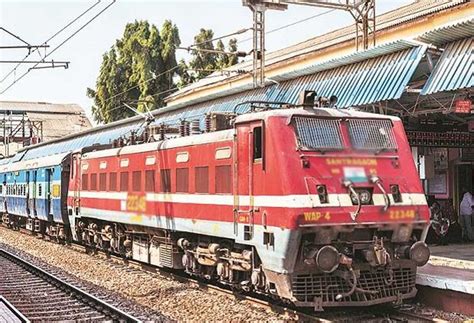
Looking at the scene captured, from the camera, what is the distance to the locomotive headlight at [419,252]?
31.6 feet

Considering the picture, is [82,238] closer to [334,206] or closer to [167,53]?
[334,206]

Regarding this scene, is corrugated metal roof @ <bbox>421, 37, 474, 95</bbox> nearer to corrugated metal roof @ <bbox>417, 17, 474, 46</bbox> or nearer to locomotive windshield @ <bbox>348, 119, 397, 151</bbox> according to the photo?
corrugated metal roof @ <bbox>417, 17, 474, 46</bbox>

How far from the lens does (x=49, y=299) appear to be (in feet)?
39.4

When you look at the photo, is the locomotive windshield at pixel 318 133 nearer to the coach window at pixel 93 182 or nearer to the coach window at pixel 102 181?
the coach window at pixel 102 181

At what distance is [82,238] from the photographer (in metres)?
19.3

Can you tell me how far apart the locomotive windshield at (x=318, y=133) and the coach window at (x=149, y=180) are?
480 cm

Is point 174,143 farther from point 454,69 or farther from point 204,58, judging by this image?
point 204,58

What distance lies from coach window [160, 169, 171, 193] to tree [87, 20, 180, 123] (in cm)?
3176

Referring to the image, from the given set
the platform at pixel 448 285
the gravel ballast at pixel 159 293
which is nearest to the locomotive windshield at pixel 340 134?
the platform at pixel 448 285

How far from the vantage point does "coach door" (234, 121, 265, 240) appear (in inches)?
384

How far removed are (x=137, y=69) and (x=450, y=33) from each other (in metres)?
38.1

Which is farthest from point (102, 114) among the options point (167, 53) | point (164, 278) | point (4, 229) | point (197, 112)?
point (164, 278)

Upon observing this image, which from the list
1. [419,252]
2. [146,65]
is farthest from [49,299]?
[146,65]

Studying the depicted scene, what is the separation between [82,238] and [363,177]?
1187 cm
